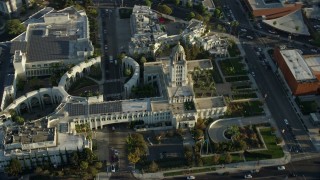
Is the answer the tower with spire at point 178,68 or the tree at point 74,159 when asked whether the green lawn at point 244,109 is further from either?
the tree at point 74,159

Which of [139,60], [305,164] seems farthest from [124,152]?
[305,164]

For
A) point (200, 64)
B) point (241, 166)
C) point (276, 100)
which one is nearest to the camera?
point (241, 166)

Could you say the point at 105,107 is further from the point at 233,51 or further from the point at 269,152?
the point at 233,51


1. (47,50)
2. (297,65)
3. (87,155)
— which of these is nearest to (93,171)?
(87,155)

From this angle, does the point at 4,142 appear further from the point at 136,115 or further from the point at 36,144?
the point at 136,115

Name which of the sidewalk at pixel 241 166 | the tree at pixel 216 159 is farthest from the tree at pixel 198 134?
the sidewalk at pixel 241 166

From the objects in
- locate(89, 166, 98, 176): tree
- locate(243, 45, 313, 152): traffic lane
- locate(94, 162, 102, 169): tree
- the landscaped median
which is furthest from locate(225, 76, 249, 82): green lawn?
locate(89, 166, 98, 176): tree

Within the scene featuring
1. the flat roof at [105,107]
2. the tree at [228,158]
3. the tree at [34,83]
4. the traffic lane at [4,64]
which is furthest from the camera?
the tree at [34,83]
